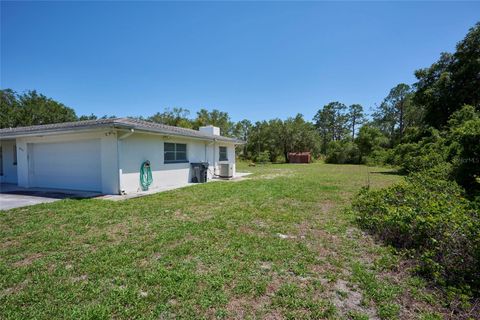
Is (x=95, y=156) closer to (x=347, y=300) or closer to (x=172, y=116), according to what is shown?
(x=347, y=300)

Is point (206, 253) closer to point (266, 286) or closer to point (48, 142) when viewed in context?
point (266, 286)

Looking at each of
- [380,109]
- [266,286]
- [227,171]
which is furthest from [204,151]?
[380,109]

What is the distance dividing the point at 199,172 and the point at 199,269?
8.86 m

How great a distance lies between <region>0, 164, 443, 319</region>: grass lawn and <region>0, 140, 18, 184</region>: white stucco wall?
790cm

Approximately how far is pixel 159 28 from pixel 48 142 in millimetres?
6533

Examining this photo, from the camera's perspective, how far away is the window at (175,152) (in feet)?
33.4

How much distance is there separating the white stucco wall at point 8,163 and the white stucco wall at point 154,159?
24.1 feet

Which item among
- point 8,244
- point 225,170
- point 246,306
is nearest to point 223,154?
point 225,170

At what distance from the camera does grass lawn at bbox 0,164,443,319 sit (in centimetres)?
211

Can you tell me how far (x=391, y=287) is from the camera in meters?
2.46

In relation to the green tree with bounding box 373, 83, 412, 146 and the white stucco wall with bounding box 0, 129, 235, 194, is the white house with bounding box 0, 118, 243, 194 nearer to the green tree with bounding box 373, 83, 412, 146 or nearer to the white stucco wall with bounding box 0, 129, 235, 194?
the white stucco wall with bounding box 0, 129, 235, 194

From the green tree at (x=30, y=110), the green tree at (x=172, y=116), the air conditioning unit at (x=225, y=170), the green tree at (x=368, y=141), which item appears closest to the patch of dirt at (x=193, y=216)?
the air conditioning unit at (x=225, y=170)

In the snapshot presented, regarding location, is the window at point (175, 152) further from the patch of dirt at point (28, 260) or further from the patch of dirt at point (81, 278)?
the patch of dirt at point (81, 278)

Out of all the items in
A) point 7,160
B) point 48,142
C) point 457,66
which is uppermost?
point 457,66
